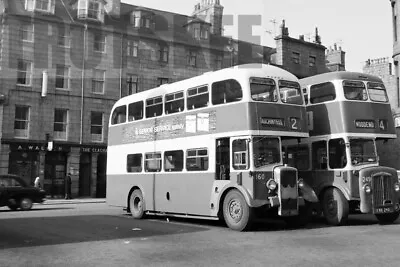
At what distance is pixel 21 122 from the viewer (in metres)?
32.4

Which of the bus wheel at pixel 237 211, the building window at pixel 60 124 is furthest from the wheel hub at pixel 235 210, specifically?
the building window at pixel 60 124

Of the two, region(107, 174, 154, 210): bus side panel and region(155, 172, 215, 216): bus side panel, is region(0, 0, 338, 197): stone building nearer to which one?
region(107, 174, 154, 210): bus side panel

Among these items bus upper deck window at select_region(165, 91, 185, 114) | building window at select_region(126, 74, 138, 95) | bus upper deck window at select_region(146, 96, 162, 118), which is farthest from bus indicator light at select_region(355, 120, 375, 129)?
building window at select_region(126, 74, 138, 95)

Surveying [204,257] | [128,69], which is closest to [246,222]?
[204,257]

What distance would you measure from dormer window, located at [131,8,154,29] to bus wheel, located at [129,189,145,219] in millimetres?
23596

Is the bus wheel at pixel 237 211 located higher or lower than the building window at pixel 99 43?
lower

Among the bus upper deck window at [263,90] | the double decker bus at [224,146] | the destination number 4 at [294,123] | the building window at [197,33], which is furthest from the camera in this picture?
the building window at [197,33]

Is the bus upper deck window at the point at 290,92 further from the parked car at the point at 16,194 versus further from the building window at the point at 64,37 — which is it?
the building window at the point at 64,37

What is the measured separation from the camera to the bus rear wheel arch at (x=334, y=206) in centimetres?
1440

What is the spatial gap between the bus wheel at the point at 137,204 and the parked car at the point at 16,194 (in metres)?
6.27

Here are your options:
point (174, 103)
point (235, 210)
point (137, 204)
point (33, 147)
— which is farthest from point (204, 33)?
point (235, 210)

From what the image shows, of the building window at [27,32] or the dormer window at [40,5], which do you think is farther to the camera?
the dormer window at [40,5]

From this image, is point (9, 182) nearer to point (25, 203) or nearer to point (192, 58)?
point (25, 203)

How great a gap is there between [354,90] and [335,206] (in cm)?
383
